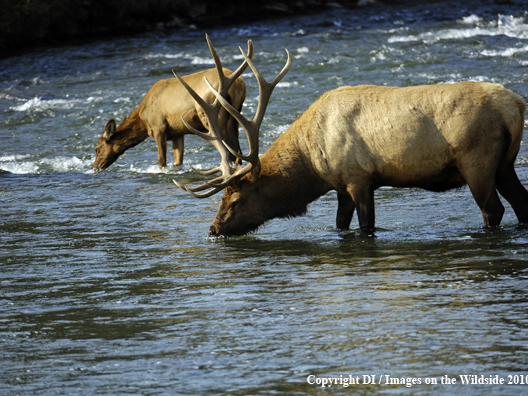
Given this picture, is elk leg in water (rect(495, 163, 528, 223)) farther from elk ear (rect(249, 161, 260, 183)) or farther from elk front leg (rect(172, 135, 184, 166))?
elk front leg (rect(172, 135, 184, 166))

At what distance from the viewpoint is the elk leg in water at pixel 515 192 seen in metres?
6.74

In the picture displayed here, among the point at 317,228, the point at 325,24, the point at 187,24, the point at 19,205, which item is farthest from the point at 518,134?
the point at 187,24

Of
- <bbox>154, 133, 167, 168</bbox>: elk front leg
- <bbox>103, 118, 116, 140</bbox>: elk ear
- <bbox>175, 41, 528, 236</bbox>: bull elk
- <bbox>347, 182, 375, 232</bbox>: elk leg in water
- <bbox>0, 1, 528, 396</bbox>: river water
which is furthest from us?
<bbox>103, 118, 116, 140</bbox>: elk ear

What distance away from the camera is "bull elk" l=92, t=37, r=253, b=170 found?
11.2m

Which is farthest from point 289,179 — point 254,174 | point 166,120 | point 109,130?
point 109,130

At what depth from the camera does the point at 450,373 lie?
3.37 metres

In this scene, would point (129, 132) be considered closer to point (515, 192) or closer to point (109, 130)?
point (109, 130)

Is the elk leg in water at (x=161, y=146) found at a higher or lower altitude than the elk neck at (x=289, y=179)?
lower

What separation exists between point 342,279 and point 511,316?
4.38 feet

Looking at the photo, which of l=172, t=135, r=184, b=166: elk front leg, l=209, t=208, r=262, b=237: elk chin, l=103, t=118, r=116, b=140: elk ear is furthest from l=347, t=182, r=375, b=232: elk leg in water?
l=103, t=118, r=116, b=140: elk ear

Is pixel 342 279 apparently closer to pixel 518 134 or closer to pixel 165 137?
pixel 518 134

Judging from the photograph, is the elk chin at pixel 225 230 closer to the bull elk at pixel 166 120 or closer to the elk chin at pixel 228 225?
the elk chin at pixel 228 225

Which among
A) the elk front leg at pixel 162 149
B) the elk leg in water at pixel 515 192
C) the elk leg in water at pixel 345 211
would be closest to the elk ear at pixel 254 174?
the elk leg in water at pixel 345 211

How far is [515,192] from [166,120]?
21.4 ft
